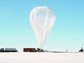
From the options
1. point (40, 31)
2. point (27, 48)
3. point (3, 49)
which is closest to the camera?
point (40, 31)

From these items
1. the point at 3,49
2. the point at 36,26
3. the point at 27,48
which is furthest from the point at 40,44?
the point at 27,48

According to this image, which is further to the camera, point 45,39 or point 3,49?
point 3,49

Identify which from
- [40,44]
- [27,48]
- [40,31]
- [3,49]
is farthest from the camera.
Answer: [27,48]

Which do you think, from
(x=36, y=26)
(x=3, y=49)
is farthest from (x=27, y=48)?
(x=36, y=26)

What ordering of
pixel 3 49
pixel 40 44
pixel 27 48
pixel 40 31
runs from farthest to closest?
1. pixel 27 48
2. pixel 3 49
3. pixel 40 31
4. pixel 40 44

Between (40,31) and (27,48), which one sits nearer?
(40,31)

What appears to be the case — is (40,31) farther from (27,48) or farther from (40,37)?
(27,48)

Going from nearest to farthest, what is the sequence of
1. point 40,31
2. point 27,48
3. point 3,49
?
point 40,31
point 3,49
point 27,48

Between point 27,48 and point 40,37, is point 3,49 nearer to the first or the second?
point 27,48

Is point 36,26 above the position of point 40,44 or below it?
above
